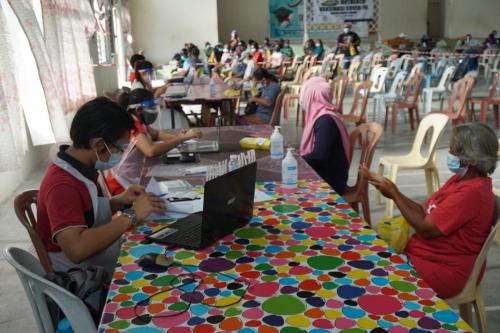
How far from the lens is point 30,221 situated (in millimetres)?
1949

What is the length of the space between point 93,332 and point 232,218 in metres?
0.55

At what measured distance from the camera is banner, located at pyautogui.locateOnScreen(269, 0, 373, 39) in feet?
61.6

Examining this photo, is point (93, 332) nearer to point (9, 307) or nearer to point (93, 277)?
point (93, 277)

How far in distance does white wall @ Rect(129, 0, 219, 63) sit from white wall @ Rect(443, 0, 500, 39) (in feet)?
29.1

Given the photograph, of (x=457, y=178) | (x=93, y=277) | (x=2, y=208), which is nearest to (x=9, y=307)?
(x=93, y=277)

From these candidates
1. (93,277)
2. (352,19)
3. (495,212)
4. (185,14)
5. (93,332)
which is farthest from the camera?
(352,19)

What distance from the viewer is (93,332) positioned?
4.63 feet

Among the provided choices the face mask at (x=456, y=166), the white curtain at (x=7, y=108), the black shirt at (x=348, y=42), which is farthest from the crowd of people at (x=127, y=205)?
the black shirt at (x=348, y=42)

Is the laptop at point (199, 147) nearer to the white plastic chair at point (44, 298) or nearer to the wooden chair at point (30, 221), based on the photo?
the wooden chair at point (30, 221)

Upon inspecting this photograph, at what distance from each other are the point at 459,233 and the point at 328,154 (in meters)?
1.17

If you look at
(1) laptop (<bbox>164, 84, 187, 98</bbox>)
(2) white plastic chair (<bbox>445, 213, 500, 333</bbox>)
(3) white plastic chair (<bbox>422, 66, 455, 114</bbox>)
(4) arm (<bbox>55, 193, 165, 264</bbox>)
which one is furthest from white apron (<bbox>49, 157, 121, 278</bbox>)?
(3) white plastic chair (<bbox>422, 66, 455, 114</bbox>)

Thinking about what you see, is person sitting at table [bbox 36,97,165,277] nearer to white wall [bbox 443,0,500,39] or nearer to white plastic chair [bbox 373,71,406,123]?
white plastic chair [bbox 373,71,406,123]

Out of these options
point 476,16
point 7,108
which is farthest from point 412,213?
point 476,16

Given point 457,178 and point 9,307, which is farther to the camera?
point 9,307
